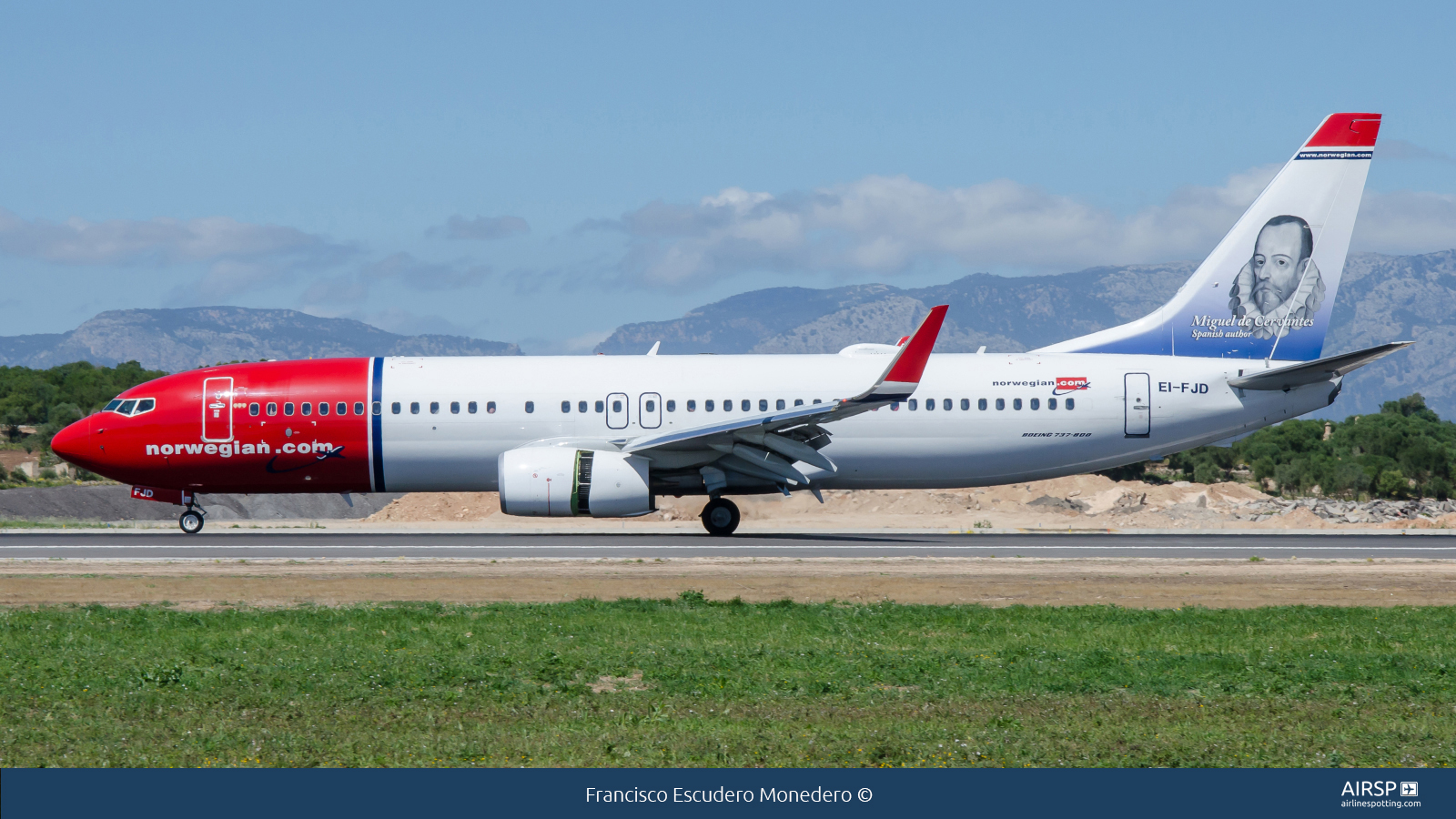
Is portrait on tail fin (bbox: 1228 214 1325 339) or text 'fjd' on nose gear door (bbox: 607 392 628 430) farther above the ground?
portrait on tail fin (bbox: 1228 214 1325 339)

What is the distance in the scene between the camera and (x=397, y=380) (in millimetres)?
29078

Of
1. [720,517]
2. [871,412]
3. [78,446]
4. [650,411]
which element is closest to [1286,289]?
[871,412]

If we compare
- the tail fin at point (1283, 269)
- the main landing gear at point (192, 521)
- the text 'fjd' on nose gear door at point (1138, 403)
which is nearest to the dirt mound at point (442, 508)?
the main landing gear at point (192, 521)

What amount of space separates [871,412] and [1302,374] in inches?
360

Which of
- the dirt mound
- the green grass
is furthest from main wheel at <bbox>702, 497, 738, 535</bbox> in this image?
the dirt mound

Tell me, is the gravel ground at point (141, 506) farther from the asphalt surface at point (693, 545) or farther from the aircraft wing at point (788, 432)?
the aircraft wing at point (788, 432)

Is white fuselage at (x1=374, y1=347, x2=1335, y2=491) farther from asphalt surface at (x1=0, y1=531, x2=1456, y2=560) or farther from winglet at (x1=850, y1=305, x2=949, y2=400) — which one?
winglet at (x1=850, y1=305, x2=949, y2=400)

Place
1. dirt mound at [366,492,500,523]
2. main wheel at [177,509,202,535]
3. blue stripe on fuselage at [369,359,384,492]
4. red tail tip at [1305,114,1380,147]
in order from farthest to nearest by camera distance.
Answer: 1. dirt mound at [366,492,500,523]
2. red tail tip at [1305,114,1380,147]
3. main wheel at [177,509,202,535]
4. blue stripe on fuselage at [369,359,384,492]

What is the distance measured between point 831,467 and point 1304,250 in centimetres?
1190

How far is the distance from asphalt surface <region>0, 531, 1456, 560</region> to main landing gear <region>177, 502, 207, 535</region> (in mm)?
293

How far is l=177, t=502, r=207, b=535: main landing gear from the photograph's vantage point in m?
29.3

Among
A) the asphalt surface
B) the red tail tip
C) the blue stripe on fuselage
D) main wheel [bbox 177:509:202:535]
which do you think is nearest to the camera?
the asphalt surface

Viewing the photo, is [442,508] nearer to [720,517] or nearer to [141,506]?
[141,506]
